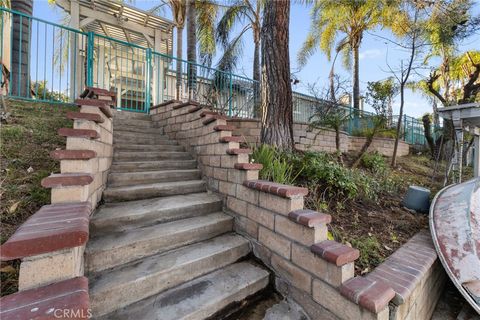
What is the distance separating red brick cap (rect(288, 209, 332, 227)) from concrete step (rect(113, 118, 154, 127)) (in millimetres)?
3278

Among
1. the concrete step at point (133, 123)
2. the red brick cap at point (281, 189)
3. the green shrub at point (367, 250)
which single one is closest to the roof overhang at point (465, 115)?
the green shrub at point (367, 250)

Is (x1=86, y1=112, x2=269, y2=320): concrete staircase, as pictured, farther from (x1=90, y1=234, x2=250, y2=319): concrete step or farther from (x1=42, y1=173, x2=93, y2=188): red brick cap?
(x1=42, y1=173, x2=93, y2=188): red brick cap

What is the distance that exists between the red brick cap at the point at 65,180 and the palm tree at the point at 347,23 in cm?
944

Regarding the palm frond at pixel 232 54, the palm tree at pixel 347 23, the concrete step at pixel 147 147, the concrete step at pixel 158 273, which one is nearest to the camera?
the concrete step at pixel 158 273

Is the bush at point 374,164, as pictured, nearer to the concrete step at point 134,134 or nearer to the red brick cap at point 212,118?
the red brick cap at point 212,118

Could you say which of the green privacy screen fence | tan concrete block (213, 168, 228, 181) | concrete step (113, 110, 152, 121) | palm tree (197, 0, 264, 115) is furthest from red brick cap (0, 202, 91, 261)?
palm tree (197, 0, 264, 115)

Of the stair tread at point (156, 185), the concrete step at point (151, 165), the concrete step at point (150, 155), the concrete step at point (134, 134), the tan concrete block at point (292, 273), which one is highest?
the concrete step at point (134, 134)

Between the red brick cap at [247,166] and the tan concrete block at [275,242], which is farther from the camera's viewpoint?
the red brick cap at [247,166]

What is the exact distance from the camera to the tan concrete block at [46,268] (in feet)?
3.34

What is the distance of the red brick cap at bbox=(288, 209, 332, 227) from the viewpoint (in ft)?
5.60

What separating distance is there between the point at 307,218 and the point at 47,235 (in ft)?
5.14

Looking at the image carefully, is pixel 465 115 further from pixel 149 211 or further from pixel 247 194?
pixel 149 211

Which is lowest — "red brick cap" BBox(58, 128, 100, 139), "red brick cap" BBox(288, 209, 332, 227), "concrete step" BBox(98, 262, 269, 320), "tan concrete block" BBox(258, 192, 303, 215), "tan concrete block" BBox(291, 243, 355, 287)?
"concrete step" BBox(98, 262, 269, 320)

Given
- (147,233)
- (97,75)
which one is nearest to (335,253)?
(147,233)
